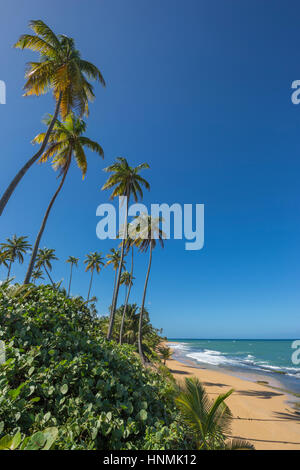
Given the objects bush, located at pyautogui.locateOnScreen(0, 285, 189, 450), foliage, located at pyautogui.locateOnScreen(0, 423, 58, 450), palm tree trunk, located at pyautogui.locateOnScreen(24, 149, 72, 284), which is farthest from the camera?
palm tree trunk, located at pyautogui.locateOnScreen(24, 149, 72, 284)

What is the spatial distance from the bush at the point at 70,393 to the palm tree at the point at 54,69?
775 centimetres

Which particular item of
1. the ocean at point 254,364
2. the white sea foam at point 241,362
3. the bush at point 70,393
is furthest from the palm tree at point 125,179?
the white sea foam at point 241,362

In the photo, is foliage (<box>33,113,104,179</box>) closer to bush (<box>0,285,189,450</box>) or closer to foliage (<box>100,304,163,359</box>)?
bush (<box>0,285,189,450</box>)

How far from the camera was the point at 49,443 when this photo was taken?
175 cm

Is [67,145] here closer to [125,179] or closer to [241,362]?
[125,179]

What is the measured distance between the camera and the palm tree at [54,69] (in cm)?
968

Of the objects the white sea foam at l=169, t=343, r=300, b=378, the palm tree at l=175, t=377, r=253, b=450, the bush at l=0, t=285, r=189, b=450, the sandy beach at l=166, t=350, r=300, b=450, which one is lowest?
the white sea foam at l=169, t=343, r=300, b=378

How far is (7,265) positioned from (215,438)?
4766 cm

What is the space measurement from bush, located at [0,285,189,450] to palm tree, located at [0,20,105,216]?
7753mm

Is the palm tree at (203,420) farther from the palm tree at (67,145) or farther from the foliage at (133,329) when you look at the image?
the foliage at (133,329)

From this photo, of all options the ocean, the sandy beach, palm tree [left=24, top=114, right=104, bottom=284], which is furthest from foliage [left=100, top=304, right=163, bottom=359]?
palm tree [left=24, top=114, right=104, bottom=284]

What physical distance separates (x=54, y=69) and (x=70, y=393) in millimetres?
13650

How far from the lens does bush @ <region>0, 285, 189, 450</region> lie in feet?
8.18
